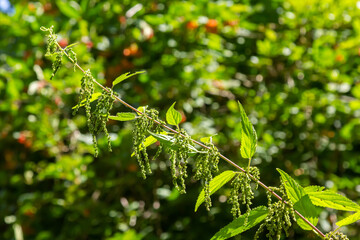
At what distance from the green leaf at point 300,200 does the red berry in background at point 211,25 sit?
2.17 m

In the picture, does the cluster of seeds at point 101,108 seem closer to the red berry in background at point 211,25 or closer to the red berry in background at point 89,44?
the red berry in background at point 89,44

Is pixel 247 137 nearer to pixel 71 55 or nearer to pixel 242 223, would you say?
pixel 242 223

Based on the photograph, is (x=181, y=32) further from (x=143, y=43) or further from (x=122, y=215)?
(x=122, y=215)

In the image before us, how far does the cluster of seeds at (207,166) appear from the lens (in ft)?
2.36

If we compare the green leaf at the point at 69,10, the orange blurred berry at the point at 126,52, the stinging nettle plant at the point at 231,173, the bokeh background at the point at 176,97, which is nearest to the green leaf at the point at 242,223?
the stinging nettle plant at the point at 231,173

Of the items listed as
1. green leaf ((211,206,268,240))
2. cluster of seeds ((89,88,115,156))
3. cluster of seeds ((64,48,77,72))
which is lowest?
green leaf ((211,206,268,240))

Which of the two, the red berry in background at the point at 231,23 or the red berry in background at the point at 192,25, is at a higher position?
the red berry in background at the point at 192,25

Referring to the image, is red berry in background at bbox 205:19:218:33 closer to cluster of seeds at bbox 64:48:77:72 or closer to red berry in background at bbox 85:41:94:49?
red berry in background at bbox 85:41:94:49

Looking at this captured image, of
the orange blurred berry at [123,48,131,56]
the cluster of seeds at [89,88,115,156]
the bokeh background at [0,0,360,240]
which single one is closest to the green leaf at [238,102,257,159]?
the cluster of seeds at [89,88,115,156]

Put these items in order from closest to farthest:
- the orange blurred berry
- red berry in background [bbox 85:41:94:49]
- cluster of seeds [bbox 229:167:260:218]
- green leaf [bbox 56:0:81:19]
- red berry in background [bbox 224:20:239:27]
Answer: cluster of seeds [bbox 229:167:260:218]
green leaf [bbox 56:0:81:19]
red berry in background [bbox 85:41:94:49]
the orange blurred berry
red berry in background [bbox 224:20:239:27]

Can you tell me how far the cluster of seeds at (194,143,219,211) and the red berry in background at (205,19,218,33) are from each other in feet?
7.04

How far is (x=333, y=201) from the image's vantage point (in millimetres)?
751

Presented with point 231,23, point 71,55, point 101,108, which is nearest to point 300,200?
point 101,108

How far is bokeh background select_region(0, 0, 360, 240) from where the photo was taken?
2521mm
